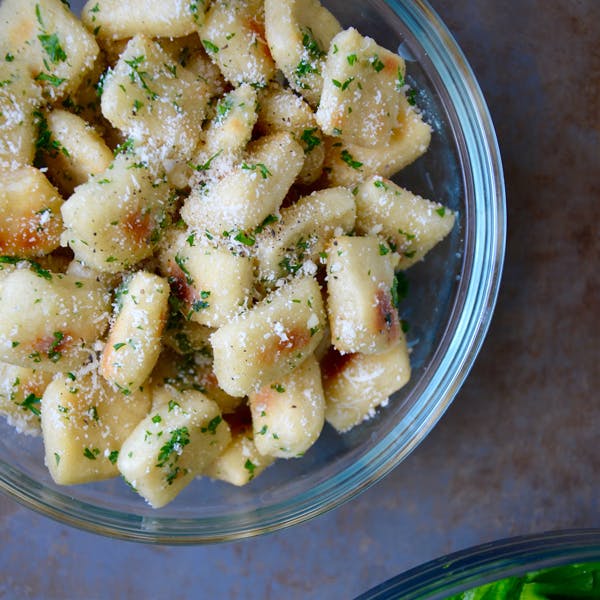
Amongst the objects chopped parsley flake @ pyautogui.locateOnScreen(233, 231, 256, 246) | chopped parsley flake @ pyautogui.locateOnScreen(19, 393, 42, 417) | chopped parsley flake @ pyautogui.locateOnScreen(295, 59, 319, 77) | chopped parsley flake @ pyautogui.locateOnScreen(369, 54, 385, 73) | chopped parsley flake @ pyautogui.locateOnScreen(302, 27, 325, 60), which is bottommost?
chopped parsley flake @ pyautogui.locateOnScreen(19, 393, 42, 417)

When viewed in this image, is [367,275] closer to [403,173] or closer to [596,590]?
[403,173]

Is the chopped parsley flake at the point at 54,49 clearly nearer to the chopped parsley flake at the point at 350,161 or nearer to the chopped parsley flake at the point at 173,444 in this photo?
the chopped parsley flake at the point at 350,161

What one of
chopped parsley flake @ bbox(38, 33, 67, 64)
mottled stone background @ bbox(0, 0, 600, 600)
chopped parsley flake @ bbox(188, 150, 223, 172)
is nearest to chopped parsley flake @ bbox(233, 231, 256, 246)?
chopped parsley flake @ bbox(188, 150, 223, 172)

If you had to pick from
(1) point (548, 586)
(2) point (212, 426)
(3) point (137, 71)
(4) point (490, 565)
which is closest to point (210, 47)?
(3) point (137, 71)

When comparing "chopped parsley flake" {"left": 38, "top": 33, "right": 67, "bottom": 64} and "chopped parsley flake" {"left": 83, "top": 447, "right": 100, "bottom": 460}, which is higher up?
"chopped parsley flake" {"left": 38, "top": 33, "right": 67, "bottom": 64}

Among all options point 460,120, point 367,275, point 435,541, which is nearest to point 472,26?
point 460,120

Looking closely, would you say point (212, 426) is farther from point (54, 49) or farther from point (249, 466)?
point (54, 49)

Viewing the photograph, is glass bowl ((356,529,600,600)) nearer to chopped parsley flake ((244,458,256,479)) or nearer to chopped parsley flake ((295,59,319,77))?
chopped parsley flake ((244,458,256,479))

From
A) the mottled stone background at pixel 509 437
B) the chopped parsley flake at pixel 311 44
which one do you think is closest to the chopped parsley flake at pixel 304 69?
the chopped parsley flake at pixel 311 44
